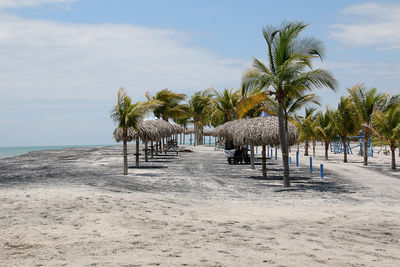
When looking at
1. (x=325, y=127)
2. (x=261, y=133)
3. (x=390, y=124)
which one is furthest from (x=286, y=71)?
(x=325, y=127)

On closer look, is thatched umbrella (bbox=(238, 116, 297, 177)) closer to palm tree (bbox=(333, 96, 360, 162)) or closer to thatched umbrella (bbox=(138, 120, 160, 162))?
thatched umbrella (bbox=(138, 120, 160, 162))

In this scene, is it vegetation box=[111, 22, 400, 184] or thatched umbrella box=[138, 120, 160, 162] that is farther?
thatched umbrella box=[138, 120, 160, 162]

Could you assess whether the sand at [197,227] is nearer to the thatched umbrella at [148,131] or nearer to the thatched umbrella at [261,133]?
the thatched umbrella at [261,133]

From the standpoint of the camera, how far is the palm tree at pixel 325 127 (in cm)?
3522

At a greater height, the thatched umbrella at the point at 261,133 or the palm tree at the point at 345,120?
the palm tree at the point at 345,120

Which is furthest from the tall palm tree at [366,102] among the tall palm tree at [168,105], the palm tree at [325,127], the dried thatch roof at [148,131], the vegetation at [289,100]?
the tall palm tree at [168,105]

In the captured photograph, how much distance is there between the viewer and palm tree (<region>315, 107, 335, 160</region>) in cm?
3522

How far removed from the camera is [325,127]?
1428 inches

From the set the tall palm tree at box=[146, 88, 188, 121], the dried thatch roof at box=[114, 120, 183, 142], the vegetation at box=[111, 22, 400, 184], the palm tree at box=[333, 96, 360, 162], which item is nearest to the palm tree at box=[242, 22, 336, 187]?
the vegetation at box=[111, 22, 400, 184]

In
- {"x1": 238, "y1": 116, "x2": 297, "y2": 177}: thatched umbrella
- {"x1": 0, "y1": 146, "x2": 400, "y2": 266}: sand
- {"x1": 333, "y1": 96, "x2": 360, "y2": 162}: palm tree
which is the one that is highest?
{"x1": 333, "y1": 96, "x2": 360, "y2": 162}: palm tree

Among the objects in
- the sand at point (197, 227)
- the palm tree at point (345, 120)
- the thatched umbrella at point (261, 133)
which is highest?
the palm tree at point (345, 120)

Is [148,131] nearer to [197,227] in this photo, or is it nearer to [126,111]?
[126,111]

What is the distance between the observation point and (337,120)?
104ft

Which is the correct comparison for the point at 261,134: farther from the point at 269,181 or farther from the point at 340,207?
the point at 340,207
